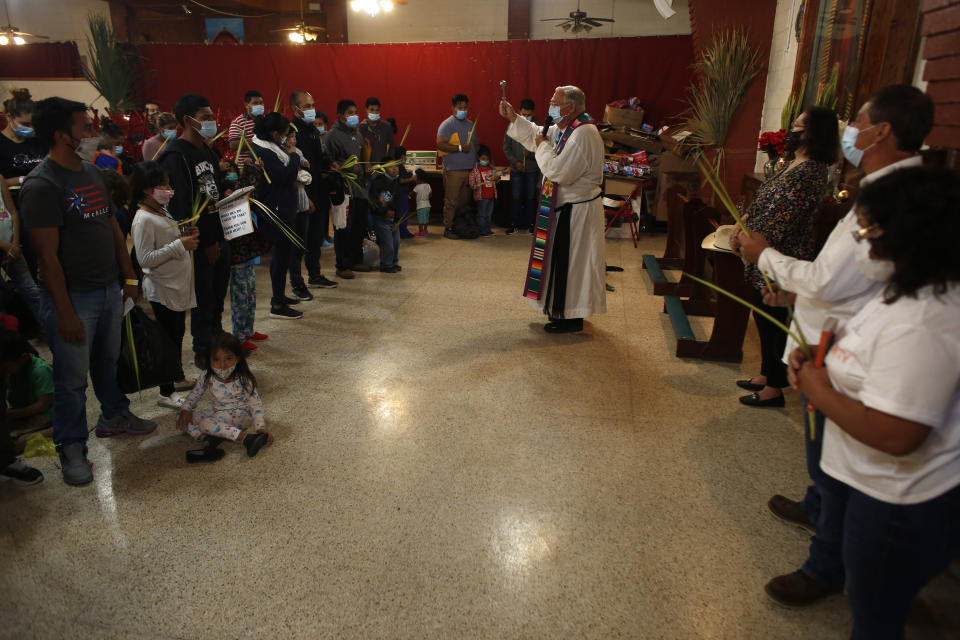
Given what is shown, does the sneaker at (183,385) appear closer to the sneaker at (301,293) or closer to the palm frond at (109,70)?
the sneaker at (301,293)

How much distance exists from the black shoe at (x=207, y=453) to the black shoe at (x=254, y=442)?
0.12m

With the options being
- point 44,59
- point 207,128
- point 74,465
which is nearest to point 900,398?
point 74,465

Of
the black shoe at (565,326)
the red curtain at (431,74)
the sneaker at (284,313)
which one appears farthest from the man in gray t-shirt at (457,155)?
the black shoe at (565,326)

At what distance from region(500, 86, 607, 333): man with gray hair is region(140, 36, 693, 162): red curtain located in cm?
499

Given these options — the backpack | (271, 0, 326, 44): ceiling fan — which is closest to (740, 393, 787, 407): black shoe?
the backpack

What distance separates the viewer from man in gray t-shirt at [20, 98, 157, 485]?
89.8 inches

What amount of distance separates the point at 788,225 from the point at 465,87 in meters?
7.30

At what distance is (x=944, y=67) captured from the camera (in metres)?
2.81

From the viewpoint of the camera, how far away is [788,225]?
281 cm

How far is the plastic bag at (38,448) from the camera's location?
2.76 metres

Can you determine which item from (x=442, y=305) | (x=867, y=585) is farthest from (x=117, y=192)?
(x=867, y=585)

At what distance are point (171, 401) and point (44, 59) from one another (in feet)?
34.9

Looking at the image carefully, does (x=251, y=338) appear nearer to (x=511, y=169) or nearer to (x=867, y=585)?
(x=867, y=585)

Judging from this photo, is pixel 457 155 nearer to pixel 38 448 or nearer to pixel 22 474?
pixel 38 448
